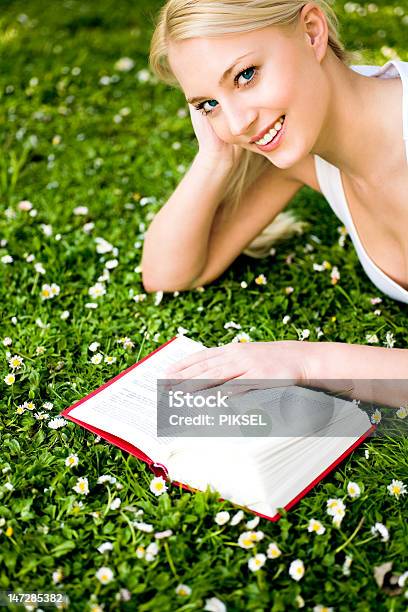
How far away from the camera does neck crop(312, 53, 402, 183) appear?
259 centimetres

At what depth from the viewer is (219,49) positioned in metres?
2.24

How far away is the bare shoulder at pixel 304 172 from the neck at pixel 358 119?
1.00 feet

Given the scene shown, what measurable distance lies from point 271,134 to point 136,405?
0.97 m

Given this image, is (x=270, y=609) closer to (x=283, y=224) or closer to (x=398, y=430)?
(x=398, y=430)

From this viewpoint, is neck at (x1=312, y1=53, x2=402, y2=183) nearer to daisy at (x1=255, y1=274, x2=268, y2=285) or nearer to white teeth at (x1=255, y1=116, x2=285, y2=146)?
white teeth at (x1=255, y1=116, x2=285, y2=146)

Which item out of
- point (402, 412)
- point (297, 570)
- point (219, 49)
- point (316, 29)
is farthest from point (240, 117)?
point (297, 570)

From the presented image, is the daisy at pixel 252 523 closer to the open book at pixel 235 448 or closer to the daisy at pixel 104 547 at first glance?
the open book at pixel 235 448

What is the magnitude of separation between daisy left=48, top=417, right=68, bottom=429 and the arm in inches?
32.6

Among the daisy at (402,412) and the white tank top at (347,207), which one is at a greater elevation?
the white tank top at (347,207)

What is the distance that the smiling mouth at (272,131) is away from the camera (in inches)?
93.6

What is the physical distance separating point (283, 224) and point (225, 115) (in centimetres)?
124

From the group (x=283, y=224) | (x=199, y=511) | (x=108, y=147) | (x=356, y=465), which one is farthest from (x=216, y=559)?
(x=108, y=147)

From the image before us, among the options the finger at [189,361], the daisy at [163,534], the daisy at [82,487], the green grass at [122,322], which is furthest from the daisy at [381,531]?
the daisy at [82,487]

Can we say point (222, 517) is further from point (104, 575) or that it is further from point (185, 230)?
point (185, 230)
